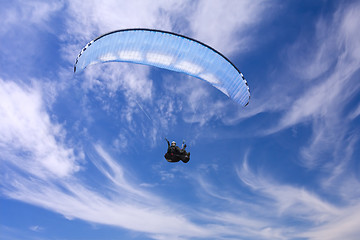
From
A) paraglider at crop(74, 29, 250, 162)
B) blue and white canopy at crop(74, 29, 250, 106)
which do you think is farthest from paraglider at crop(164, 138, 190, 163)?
blue and white canopy at crop(74, 29, 250, 106)

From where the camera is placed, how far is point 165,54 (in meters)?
16.1

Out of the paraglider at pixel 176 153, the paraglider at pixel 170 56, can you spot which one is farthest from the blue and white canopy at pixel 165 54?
the paraglider at pixel 176 153

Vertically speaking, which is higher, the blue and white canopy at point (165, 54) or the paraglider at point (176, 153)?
the blue and white canopy at point (165, 54)

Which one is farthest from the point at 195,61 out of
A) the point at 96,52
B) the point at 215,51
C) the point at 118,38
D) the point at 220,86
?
the point at 96,52

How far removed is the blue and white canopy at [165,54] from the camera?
14.9m

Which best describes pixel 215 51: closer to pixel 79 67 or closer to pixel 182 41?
pixel 182 41

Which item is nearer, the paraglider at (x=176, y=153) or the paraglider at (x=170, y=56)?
the paraglider at (x=170, y=56)

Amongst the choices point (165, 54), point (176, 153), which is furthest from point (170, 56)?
point (176, 153)

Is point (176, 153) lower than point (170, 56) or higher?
lower

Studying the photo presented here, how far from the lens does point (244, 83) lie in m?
17.4

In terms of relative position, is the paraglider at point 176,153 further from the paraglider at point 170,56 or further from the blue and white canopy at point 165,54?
the blue and white canopy at point 165,54

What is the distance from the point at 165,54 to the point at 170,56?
33 centimetres

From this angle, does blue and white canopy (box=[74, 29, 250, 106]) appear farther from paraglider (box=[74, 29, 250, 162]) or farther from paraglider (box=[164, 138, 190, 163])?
paraglider (box=[164, 138, 190, 163])

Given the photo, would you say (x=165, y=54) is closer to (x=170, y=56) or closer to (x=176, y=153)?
(x=170, y=56)
